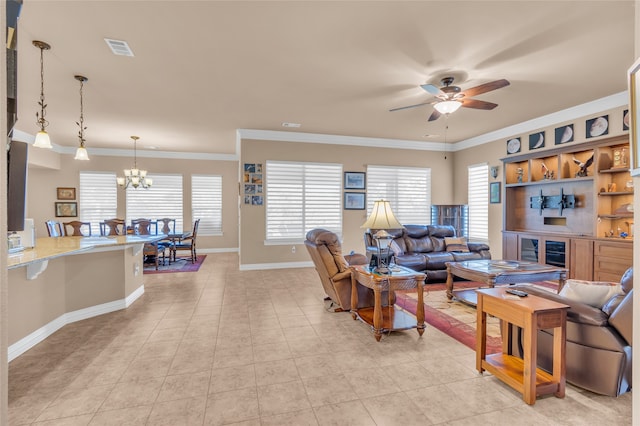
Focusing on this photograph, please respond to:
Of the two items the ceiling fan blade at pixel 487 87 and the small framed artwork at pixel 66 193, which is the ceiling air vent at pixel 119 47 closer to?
the ceiling fan blade at pixel 487 87

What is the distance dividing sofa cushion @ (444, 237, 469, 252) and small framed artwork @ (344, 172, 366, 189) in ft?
7.66

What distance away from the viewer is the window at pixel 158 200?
8.87m

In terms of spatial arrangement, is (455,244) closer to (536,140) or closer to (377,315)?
(536,140)

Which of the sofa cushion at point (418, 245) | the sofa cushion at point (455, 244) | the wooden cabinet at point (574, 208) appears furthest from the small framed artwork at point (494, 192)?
the sofa cushion at point (418, 245)

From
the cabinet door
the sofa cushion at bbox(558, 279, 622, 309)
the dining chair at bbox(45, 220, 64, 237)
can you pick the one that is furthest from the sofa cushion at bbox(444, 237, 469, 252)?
the dining chair at bbox(45, 220, 64, 237)

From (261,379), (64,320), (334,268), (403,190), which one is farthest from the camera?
(403,190)

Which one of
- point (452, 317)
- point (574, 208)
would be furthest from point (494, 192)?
point (452, 317)

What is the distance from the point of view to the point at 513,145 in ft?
20.8

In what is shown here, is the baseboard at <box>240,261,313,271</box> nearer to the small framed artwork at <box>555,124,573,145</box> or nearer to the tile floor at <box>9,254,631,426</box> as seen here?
the tile floor at <box>9,254,631,426</box>

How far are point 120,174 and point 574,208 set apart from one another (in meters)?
10.6

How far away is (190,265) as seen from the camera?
7273 millimetres

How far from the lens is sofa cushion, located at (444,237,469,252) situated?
18.6 feet

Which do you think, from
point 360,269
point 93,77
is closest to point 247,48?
point 93,77

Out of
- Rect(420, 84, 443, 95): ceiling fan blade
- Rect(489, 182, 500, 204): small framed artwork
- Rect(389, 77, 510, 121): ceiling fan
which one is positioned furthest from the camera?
Rect(489, 182, 500, 204): small framed artwork
